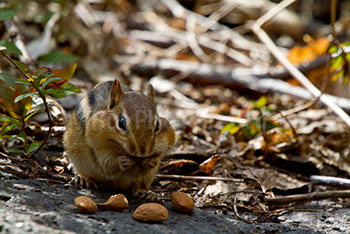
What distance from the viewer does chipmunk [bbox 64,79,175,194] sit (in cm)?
260

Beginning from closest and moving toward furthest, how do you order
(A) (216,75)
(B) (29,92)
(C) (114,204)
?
(C) (114,204) < (B) (29,92) < (A) (216,75)

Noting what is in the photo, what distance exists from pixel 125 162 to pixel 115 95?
500 millimetres

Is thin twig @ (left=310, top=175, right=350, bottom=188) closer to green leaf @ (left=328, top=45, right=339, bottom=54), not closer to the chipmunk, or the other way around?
green leaf @ (left=328, top=45, right=339, bottom=54)

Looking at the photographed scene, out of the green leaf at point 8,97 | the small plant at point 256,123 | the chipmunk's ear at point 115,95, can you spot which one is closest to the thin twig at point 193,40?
the small plant at point 256,123

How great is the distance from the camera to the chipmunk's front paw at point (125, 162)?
2.75 meters

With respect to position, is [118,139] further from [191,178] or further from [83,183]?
[191,178]

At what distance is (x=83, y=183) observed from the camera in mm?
2990

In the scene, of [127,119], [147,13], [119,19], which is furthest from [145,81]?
[127,119]

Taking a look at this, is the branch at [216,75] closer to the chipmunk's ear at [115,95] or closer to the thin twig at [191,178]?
the thin twig at [191,178]

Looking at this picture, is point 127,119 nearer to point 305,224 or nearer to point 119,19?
point 305,224

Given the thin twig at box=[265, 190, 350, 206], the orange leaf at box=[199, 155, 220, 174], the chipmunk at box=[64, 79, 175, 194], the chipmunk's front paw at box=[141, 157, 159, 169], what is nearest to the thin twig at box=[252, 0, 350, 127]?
the thin twig at box=[265, 190, 350, 206]

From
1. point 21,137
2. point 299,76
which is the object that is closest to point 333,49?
point 299,76

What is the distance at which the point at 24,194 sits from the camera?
2.35 meters

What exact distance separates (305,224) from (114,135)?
1416mm
